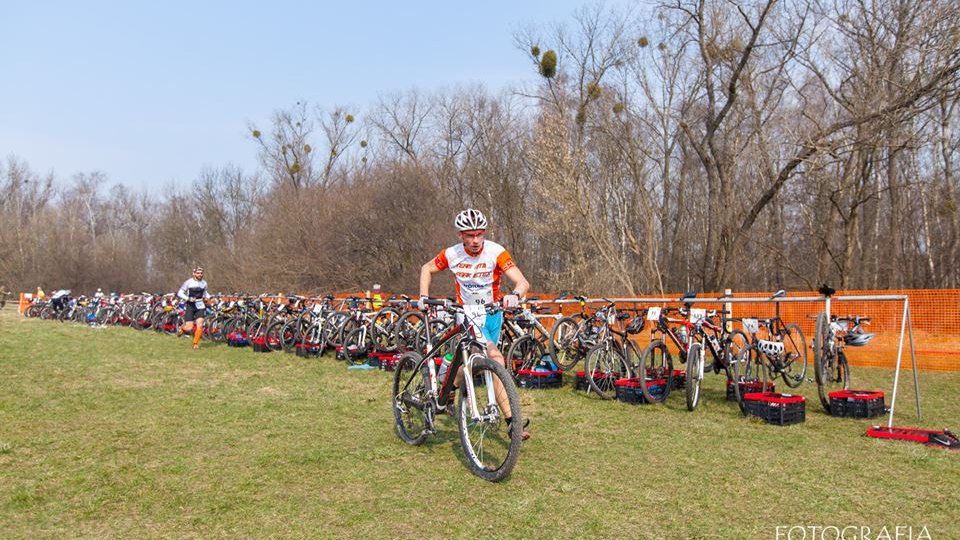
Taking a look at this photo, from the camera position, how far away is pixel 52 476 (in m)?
4.59

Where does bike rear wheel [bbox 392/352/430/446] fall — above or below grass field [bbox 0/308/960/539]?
above

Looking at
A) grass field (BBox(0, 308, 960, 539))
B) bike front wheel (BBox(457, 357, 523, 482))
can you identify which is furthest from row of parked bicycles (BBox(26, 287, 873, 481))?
grass field (BBox(0, 308, 960, 539))

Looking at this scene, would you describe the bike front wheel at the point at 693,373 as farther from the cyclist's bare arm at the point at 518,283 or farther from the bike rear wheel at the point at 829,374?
the cyclist's bare arm at the point at 518,283

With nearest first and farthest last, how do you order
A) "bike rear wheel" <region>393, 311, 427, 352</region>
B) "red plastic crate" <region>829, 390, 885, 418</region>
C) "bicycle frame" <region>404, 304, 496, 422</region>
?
"bicycle frame" <region>404, 304, 496, 422</region>, "red plastic crate" <region>829, 390, 885, 418</region>, "bike rear wheel" <region>393, 311, 427, 352</region>

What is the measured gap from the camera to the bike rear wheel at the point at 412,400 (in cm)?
536

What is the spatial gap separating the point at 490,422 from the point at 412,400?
3.28 feet

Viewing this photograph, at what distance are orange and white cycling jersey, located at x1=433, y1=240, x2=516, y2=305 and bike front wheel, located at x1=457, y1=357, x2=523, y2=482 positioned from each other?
3.21 feet

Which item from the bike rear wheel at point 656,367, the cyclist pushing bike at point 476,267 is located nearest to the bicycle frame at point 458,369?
the cyclist pushing bike at point 476,267

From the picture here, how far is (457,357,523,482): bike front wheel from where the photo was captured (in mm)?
4387

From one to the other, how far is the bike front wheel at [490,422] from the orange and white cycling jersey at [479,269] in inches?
38.6

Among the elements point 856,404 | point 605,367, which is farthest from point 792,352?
point 605,367

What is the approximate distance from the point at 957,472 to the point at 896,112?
11.7 m

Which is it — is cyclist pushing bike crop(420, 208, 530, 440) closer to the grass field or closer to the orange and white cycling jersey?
the orange and white cycling jersey

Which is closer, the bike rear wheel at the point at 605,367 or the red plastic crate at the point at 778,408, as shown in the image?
the red plastic crate at the point at 778,408
